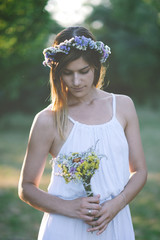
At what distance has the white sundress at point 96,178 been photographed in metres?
2.55

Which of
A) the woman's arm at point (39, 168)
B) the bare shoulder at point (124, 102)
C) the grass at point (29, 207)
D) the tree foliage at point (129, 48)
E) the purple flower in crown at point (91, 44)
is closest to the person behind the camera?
the woman's arm at point (39, 168)

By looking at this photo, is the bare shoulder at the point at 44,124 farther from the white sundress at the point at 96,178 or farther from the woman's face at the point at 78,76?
the woman's face at the point at 78,76

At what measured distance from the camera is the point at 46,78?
23641mm

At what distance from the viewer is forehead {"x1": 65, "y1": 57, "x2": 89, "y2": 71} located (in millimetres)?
2541

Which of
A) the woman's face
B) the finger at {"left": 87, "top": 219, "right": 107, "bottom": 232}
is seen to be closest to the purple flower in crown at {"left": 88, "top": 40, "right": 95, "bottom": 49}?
the woman's face

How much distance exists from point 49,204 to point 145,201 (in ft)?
19.7

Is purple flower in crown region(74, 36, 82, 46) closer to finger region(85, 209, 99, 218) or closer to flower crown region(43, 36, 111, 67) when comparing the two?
flower crown region(43, 36, 111, 67)

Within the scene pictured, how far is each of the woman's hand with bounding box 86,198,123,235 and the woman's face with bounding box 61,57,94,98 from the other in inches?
34.4

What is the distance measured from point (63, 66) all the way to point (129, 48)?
29.7 metres

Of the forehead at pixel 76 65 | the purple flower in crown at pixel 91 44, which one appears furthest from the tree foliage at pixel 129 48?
the forehead at pixel 76 65

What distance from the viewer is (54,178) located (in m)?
2.62

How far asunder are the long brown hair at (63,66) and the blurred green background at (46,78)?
725mm

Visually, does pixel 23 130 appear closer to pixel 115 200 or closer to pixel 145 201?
pixel 145 201

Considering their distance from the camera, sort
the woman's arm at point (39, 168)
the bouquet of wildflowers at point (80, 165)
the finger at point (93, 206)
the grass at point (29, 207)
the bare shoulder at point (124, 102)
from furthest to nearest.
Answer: the grass at point (29, 207) → the bare shoulder at point (124, 102) → the woman's arm at point (39, 168) → the finger at point (93, 206) → the bouquet of wildflowers at point (80, 165)
